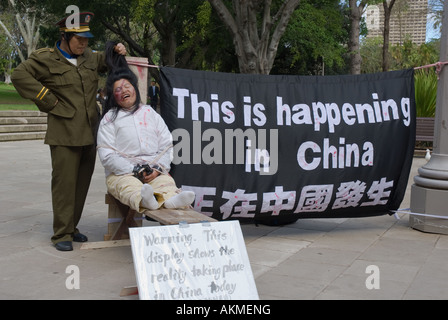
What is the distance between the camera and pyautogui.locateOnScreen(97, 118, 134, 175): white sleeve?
4.64 meters

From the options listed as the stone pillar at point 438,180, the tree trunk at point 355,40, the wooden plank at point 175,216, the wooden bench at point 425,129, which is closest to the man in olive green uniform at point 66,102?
the wooden plank at point 175,216

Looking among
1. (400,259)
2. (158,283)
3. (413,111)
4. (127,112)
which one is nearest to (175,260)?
(158,283)

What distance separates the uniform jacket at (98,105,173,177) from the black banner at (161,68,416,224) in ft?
0.61

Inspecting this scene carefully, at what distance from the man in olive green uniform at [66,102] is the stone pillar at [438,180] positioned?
3469mm

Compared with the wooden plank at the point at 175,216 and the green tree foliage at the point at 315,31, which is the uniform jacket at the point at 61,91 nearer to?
the wooden plank at the point at 175,216

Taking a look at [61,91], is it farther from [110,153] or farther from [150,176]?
[150,176]

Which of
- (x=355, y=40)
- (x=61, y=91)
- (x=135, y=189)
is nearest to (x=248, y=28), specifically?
(x=355, y=40)

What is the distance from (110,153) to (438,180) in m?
3.51

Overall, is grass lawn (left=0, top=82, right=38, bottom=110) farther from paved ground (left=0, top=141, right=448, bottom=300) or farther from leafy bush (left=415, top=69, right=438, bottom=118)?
paved ground (left=0, top=141, right=448, bottom=300)

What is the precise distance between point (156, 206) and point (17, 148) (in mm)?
10685

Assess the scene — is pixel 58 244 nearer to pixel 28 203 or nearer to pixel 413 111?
pixel 28 203

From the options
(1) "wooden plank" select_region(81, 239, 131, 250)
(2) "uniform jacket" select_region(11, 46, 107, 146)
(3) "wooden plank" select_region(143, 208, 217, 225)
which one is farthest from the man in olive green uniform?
(3) "wooden plank" select_region(143, 208, 217, 225)

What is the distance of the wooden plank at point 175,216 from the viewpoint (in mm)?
3832
